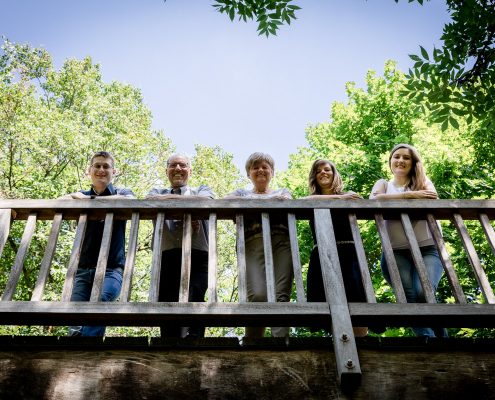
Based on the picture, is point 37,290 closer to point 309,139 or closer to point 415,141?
point 415,141

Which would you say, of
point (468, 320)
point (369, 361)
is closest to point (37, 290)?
point (369, 361)

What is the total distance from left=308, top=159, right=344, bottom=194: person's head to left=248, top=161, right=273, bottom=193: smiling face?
0.38 meters

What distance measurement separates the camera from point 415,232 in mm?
Answer: 3395

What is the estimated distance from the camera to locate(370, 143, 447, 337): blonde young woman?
10.5 ft

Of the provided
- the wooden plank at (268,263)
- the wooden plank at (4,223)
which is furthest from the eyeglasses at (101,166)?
the wooden plank at (268,263)

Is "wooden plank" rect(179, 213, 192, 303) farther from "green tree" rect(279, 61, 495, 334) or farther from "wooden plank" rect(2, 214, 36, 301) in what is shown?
"green tree" rect(279, 61, 495, 334)

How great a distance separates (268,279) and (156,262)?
70 cm

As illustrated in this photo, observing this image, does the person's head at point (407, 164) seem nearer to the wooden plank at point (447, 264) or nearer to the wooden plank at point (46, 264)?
the wooden plank at point (447, 264)

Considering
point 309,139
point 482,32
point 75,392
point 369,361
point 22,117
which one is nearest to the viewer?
point 75,392

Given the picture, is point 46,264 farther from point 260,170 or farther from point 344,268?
point 344,268

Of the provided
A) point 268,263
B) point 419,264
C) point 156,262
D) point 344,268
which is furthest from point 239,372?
point 419,264

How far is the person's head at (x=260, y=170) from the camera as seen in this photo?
3695 millimetres

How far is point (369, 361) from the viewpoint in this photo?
2312 millimetres

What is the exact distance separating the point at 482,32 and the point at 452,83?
19.8 inches
